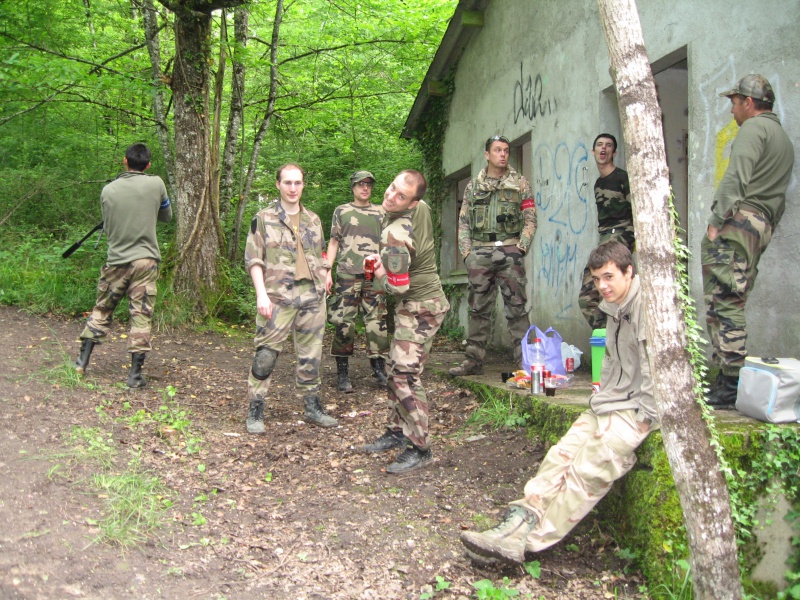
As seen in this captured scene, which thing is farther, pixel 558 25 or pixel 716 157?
pixel 558 25

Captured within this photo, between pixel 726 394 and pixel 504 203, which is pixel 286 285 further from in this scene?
pixel 726 394

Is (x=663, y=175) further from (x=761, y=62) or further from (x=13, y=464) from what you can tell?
(x=13, y=464)

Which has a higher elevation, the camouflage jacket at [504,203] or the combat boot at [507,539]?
the camouflage jacket at [504,203]

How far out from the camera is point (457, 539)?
3.56 metres

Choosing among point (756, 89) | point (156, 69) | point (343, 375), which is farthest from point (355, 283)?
point (156, 69)

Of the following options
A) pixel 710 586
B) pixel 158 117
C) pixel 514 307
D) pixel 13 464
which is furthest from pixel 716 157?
pixel 158 117

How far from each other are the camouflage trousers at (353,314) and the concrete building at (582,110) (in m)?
1.76

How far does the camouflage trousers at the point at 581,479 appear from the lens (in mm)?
3279

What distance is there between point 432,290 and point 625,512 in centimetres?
175

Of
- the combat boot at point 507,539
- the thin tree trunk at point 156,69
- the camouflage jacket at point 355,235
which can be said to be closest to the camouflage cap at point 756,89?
the combat boot at point 507,539

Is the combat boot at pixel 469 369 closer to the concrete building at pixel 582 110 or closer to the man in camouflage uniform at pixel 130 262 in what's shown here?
the concrete building at pixel 582 110

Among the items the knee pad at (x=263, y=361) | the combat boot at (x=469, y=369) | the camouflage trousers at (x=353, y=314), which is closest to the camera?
the knee pad at (x=263, y=361)

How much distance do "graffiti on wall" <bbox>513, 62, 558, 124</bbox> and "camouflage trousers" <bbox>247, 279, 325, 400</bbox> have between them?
3414mm

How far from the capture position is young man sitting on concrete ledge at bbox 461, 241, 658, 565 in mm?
3225
